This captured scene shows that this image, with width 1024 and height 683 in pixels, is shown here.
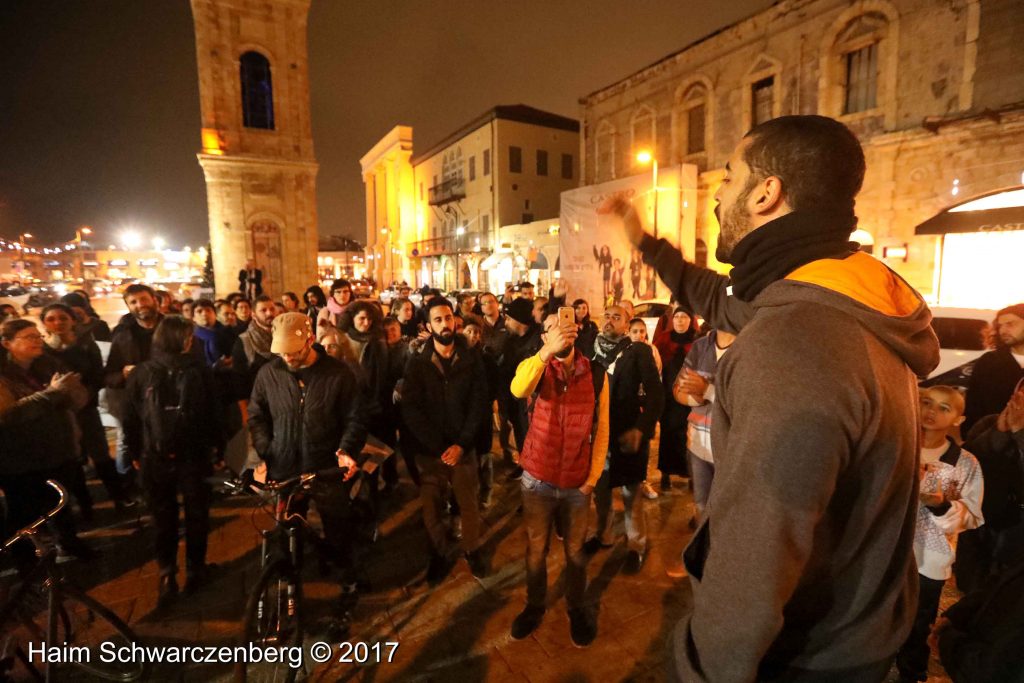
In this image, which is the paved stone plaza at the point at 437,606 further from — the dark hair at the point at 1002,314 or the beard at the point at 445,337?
the dark hair at the point at 1002,314

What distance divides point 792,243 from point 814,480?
1.87 feet

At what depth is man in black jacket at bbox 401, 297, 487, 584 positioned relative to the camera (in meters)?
4.21

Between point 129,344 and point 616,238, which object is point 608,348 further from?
point 616,238

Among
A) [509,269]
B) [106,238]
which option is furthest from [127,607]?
[106,238]

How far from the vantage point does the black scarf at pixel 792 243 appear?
1.21m

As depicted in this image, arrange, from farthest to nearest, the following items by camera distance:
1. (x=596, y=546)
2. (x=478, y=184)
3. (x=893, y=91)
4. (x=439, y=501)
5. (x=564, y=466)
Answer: (x=478, y=184) < (x=893, y=91) < (x=596, y=546) < (x=439, y=501) < (x=564, y=466)

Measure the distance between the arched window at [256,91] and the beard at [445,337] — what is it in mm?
20969

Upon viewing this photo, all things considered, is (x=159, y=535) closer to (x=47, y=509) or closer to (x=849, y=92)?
(x=47, y=509)

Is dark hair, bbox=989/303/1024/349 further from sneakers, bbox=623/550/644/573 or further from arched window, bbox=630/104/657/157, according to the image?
arched window, bbox=630/104/657/157

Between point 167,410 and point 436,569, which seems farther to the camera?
point 436,569

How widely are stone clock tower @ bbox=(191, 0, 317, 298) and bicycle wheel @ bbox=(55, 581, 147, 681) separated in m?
19.3

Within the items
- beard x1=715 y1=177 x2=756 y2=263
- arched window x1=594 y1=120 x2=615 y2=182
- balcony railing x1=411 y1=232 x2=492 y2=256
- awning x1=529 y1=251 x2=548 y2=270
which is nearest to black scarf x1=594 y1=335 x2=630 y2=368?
beard x1=715 y1=177 x2=756 y2=263

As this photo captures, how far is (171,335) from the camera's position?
395 centimetres

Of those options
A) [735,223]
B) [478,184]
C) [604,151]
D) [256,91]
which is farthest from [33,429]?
[478,184]
